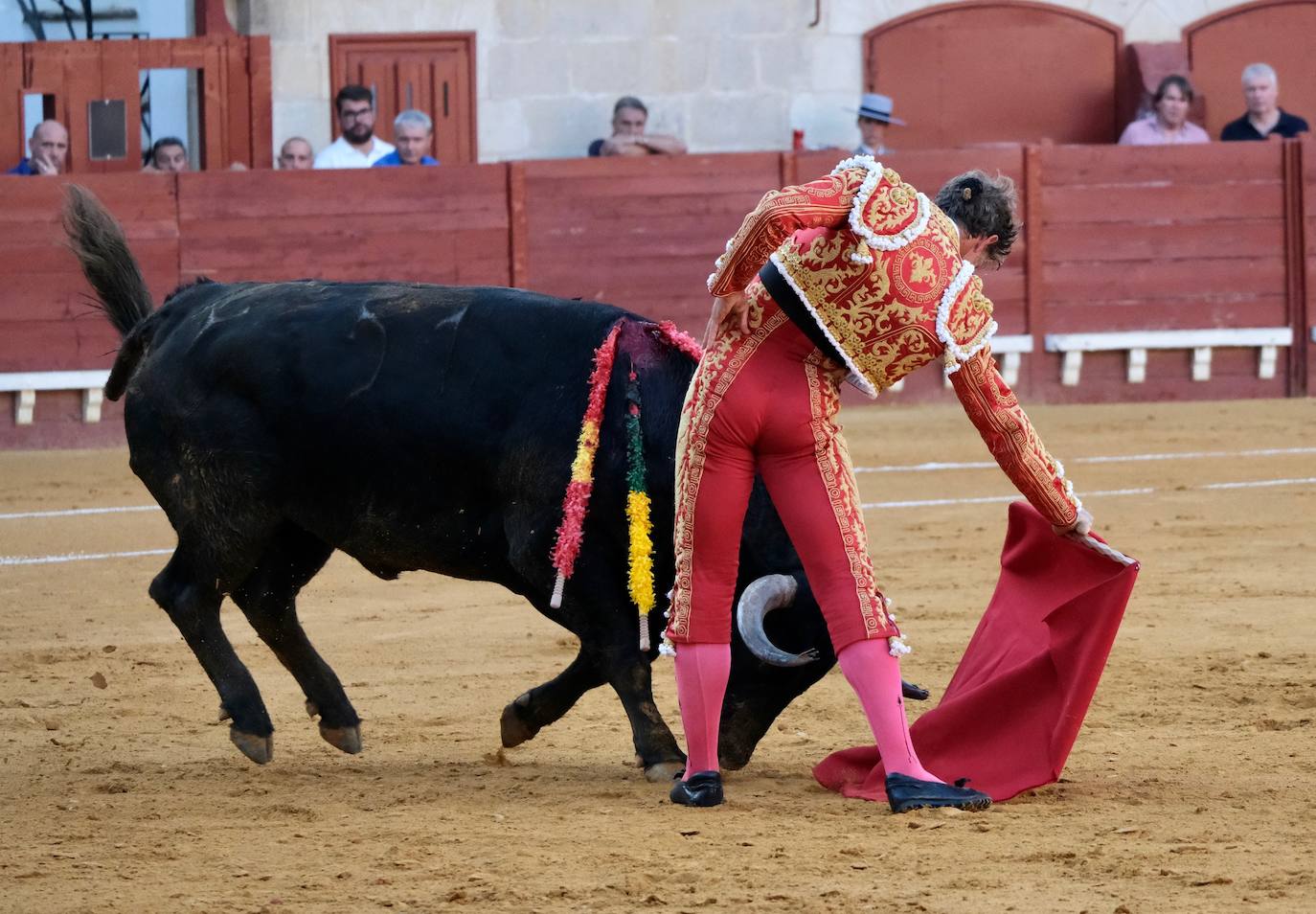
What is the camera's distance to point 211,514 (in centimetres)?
381

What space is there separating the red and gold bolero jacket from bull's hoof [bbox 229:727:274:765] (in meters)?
1.31

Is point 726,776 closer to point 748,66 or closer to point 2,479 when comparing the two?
point 2,479

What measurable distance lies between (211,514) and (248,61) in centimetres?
747

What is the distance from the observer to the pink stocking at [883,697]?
308 centimetres

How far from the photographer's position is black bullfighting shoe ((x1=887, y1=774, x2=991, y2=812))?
310 cm

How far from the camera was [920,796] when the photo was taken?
310 centimetres

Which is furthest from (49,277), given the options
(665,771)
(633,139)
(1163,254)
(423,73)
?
(665,771)

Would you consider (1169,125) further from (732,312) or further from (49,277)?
(732,312)

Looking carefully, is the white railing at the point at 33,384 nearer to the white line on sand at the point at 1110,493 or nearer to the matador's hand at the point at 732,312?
the white line on sand at the point at 1110,493

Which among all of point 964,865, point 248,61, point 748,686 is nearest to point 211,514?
point 748,686

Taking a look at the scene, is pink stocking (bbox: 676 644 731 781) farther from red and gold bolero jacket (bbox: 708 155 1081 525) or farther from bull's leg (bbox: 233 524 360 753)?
bull's leg (bbox: 233 524 360 753)

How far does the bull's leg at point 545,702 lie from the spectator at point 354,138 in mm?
6496

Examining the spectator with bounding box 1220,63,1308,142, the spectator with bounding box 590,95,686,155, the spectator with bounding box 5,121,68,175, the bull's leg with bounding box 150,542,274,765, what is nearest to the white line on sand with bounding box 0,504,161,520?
the spectator with bounding box 5,121,68,175

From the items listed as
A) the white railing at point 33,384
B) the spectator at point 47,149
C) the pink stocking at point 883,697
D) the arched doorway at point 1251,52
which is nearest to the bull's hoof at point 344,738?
the pink stocking at point 883,697
